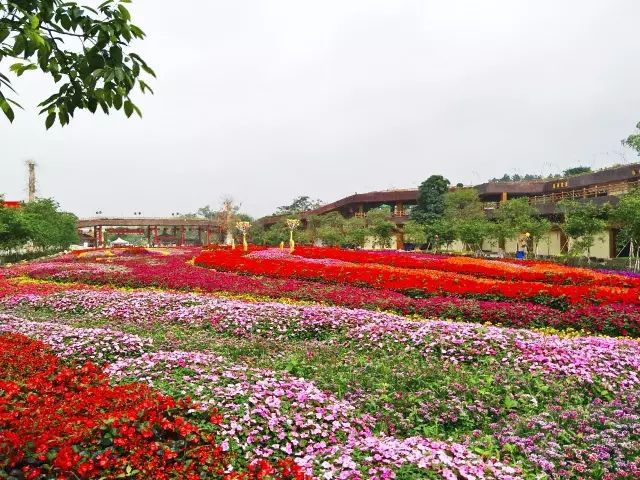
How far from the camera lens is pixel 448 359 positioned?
618 cm

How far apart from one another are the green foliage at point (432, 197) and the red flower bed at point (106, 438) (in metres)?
47.1

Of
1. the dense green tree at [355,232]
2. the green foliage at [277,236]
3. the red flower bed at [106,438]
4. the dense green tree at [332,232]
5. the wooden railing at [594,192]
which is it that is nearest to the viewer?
the red flower bed at [106,438]

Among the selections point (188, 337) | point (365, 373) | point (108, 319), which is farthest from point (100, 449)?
point (108, 319)

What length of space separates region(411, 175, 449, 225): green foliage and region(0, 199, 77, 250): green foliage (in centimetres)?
3339

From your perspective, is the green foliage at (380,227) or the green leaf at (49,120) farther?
the green foliage at (380,227)

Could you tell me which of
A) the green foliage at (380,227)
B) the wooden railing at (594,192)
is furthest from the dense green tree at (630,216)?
the green foliage at (380,227)

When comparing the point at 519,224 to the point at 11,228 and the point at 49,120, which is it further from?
the point at 49,120

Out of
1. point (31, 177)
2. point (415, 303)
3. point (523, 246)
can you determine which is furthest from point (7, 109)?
point (31, 177)

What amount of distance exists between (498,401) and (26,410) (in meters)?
4.01

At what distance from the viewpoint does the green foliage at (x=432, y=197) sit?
164 ft

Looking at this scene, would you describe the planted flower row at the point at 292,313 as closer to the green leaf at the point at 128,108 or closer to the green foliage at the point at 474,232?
the green leaf at the point at 128,108

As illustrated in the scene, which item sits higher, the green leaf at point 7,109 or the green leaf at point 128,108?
the green leaf at point 128,108

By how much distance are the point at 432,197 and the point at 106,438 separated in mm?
49090

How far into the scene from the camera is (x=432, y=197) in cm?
5016
